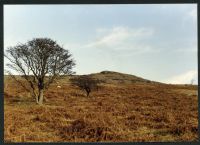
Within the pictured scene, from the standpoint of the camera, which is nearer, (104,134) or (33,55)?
(104,134)

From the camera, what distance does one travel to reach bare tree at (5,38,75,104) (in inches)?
1184

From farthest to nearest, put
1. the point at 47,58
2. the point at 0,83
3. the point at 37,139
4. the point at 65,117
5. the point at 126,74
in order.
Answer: the point at 126,74
the point at 47,58
the point at 65,117
the point at 37,139
the point at 0,83

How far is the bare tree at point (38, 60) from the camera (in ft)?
98.7

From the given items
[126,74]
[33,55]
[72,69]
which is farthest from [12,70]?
[126,74]

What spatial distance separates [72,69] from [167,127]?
60.5 ft

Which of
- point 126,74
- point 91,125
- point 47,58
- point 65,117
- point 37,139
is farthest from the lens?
point 126,74

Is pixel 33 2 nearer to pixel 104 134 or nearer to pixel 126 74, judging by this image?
pixel 104 134

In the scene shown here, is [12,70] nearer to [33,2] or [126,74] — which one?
[33,2]

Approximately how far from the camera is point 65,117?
17656 mm

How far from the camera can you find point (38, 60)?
3009 centimetres

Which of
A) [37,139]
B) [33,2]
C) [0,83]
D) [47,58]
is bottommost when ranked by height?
[37,139]

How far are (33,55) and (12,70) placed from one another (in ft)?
7.62

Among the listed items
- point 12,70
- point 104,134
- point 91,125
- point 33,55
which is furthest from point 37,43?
point 104,134

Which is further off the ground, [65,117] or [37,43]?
[37,43]
